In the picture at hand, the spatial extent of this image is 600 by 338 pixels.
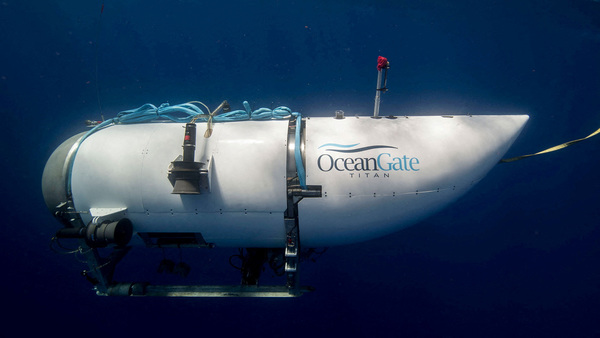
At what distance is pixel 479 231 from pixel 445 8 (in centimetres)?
434

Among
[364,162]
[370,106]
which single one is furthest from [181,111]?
[370,106]

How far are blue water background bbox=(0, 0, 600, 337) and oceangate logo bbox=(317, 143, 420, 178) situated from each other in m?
2.27

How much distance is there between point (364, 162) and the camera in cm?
182

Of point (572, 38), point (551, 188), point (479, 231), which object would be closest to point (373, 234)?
point (479, 231)

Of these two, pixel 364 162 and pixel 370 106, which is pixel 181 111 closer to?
pixel 364 162

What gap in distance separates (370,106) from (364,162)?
96.7 inches

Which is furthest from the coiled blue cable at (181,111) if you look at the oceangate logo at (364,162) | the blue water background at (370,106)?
the blue water background at (370,106)

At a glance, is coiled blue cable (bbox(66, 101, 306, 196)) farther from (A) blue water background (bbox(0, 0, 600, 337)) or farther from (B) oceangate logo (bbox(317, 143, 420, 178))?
(A) blue water background (bbox(0, 0, 600, 337))

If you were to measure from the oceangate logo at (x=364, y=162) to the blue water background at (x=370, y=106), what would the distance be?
7.45 ft

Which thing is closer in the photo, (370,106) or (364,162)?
(364,162)

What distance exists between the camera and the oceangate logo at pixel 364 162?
1.81 meters

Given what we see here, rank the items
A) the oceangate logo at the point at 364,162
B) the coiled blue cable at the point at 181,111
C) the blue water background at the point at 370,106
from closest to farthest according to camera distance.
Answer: the oceangate logo at the point at 364,162 < the coiled blue cable at the point at 181,111 < the blue water background at the point at 370,106

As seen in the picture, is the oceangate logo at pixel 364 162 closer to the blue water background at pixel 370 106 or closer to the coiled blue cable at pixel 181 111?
the coiled blue cable at pixel 181 111

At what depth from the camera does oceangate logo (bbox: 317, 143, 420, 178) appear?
1812 millimetres
